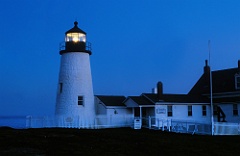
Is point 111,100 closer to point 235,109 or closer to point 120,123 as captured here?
point 120,123

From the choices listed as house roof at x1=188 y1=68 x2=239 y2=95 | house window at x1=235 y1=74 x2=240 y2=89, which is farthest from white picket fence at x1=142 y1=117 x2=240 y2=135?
house roof at x1=188 y1=68 x2=239 y2=95

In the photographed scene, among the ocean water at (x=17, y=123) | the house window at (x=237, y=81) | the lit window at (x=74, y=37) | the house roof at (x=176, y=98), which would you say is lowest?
the ocean water at (x=17, y=123)

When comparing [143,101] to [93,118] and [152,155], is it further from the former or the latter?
[152,155]

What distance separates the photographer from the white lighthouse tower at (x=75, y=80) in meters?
35.7

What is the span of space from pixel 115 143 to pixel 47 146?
155 inches

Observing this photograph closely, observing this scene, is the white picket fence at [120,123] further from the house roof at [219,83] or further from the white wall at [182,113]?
the house roof at [219,83]

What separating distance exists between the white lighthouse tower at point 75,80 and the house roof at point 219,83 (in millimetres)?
14245

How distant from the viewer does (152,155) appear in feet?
51.2

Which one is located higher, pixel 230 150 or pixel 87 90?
pixel 87 90

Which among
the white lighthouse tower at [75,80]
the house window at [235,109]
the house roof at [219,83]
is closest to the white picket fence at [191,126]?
the white lighthouse tower at [75,80]

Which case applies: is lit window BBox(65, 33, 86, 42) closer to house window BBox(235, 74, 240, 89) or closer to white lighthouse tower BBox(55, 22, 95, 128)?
white lighthouse tower BBox(55, 22, 95, 128)

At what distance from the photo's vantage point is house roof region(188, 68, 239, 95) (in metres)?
40.4

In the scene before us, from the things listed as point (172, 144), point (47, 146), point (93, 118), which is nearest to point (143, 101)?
point (93, 118)

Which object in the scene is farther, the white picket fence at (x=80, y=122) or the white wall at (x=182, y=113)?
the white wall at (x=182, y=113)
